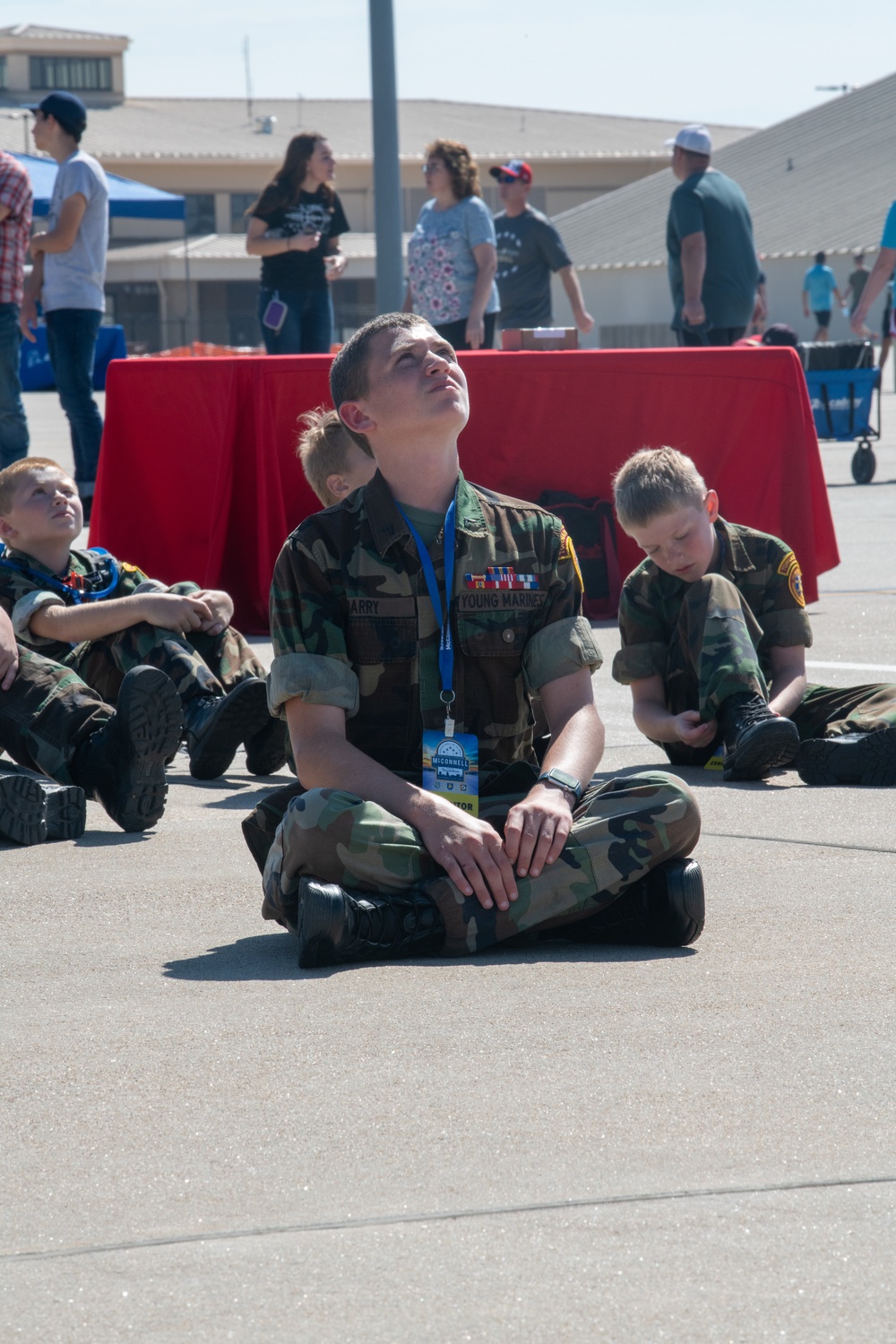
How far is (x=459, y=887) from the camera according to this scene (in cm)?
316

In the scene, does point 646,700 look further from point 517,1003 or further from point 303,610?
point 517,1003

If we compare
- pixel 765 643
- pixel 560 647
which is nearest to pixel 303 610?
pixel 560 647

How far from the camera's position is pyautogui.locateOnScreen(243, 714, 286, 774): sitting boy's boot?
5.04 metres

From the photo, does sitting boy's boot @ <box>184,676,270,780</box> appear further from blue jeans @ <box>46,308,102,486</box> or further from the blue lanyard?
blue jeans @ <box>46,308,102,486</box>

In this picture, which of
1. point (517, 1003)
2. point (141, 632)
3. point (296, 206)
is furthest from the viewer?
A: point (296, 206)

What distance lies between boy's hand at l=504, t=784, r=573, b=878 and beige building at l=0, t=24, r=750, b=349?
49.0 meters

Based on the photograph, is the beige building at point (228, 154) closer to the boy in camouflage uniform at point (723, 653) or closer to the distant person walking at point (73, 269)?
the distant person walking at point (73, 269)

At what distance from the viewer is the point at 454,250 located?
10.0 m

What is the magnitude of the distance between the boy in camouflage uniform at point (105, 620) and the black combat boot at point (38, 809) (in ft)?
1.97

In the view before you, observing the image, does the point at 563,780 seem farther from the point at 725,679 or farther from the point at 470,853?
the point at 725,679

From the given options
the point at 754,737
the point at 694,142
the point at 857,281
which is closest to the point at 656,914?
the point at 754,737

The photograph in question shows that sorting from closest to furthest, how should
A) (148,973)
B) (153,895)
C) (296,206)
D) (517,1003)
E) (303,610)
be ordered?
(517,1003)
(148,973)
(303,610)
(153,895)
(296,206)

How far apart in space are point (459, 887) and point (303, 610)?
0.64 metres

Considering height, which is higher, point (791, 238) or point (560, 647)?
point (791, 238)
